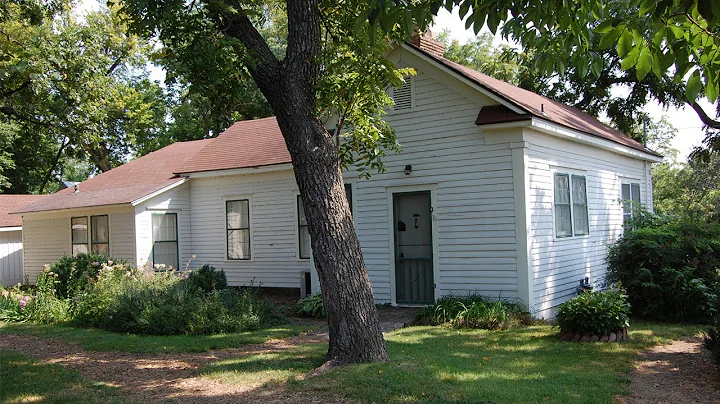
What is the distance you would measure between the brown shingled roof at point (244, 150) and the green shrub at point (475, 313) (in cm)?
640

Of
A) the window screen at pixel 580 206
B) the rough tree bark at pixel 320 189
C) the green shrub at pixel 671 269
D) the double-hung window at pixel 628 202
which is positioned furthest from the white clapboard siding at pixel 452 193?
the double-hung window at pixel 628 202

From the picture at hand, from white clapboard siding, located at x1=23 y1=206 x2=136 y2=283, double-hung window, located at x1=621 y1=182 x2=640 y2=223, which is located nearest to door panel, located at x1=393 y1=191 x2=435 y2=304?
double-hung window, located at x1=621 y1=182 x2=640 y2=223

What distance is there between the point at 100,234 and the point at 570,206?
45.3 feet

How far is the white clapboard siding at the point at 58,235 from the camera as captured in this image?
56.9 feet

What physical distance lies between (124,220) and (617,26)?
53.5 ft

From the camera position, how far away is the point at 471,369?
717cm

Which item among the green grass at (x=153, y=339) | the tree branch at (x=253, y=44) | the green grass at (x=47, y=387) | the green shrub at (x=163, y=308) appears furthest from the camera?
the green shrub at (x=163, y=308)

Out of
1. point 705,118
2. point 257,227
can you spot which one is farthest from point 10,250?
point 705,118

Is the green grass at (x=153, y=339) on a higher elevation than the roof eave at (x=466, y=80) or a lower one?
lower

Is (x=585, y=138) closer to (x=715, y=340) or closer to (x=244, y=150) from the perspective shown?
(x=715, y=340)

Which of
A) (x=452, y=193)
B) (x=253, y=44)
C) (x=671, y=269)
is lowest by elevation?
(x=671, y=269)

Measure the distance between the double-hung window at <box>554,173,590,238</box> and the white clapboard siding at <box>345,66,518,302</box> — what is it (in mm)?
1645

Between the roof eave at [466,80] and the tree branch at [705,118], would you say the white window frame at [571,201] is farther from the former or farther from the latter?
the tree branch at [705,118]

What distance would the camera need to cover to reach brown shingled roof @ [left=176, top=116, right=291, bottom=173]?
1652 centimetres
